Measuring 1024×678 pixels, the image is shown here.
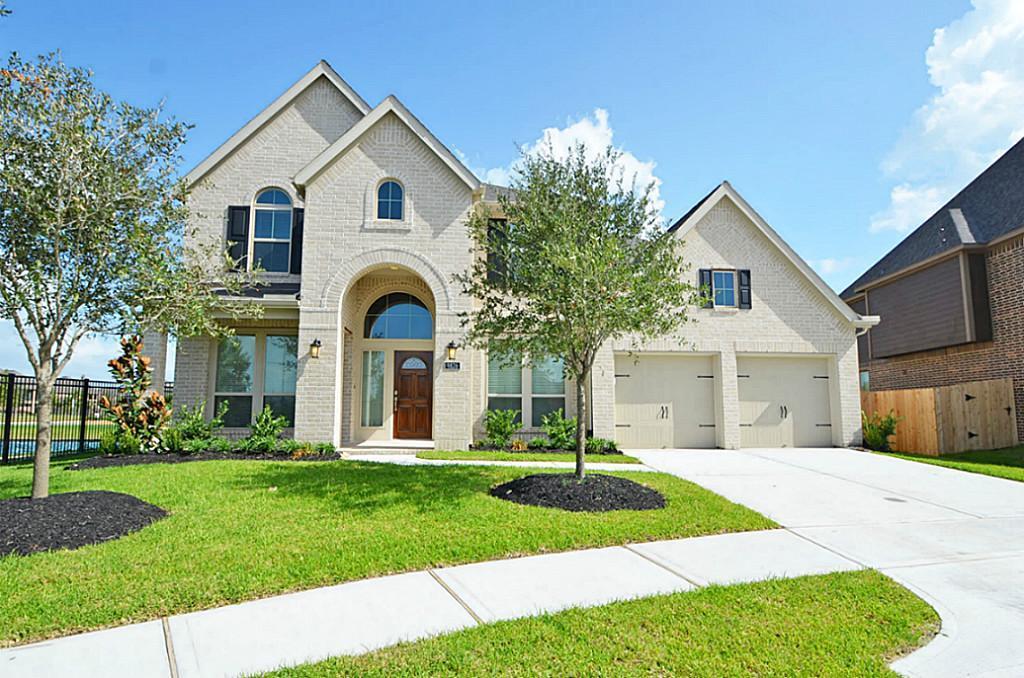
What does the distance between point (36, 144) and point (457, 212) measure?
7774 millimetres

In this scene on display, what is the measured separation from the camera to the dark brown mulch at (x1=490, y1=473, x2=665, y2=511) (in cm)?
676

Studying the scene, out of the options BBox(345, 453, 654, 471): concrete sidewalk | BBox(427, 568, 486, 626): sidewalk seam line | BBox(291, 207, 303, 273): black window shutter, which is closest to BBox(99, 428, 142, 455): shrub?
BBox(345, 453, 654, 471): concrete sidewalk

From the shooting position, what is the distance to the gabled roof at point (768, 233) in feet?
47.1

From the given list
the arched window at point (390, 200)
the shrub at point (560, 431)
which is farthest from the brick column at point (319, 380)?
the shrub at point (560, 431)

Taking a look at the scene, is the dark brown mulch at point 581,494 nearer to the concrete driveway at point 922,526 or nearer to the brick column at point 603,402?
the concrete driveway at point 922,526

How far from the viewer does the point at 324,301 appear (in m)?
12.1

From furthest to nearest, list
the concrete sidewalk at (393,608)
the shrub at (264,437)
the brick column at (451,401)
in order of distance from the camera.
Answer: the brick column at (451,401), the shrub at (264,437), the concrete sidewalk at (393,608)

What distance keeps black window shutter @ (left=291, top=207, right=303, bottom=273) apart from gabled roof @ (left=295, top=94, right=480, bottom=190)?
1561mm

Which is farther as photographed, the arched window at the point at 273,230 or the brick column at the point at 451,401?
the arched window at the point at 273,230

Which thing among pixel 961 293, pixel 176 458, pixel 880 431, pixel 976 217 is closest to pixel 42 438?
pixel 176 458

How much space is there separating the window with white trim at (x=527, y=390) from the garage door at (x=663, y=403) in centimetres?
159

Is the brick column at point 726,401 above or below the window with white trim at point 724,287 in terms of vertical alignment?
below

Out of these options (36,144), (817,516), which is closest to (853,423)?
(817,516)

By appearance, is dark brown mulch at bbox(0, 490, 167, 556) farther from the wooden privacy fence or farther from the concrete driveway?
the wooden privacy fence
